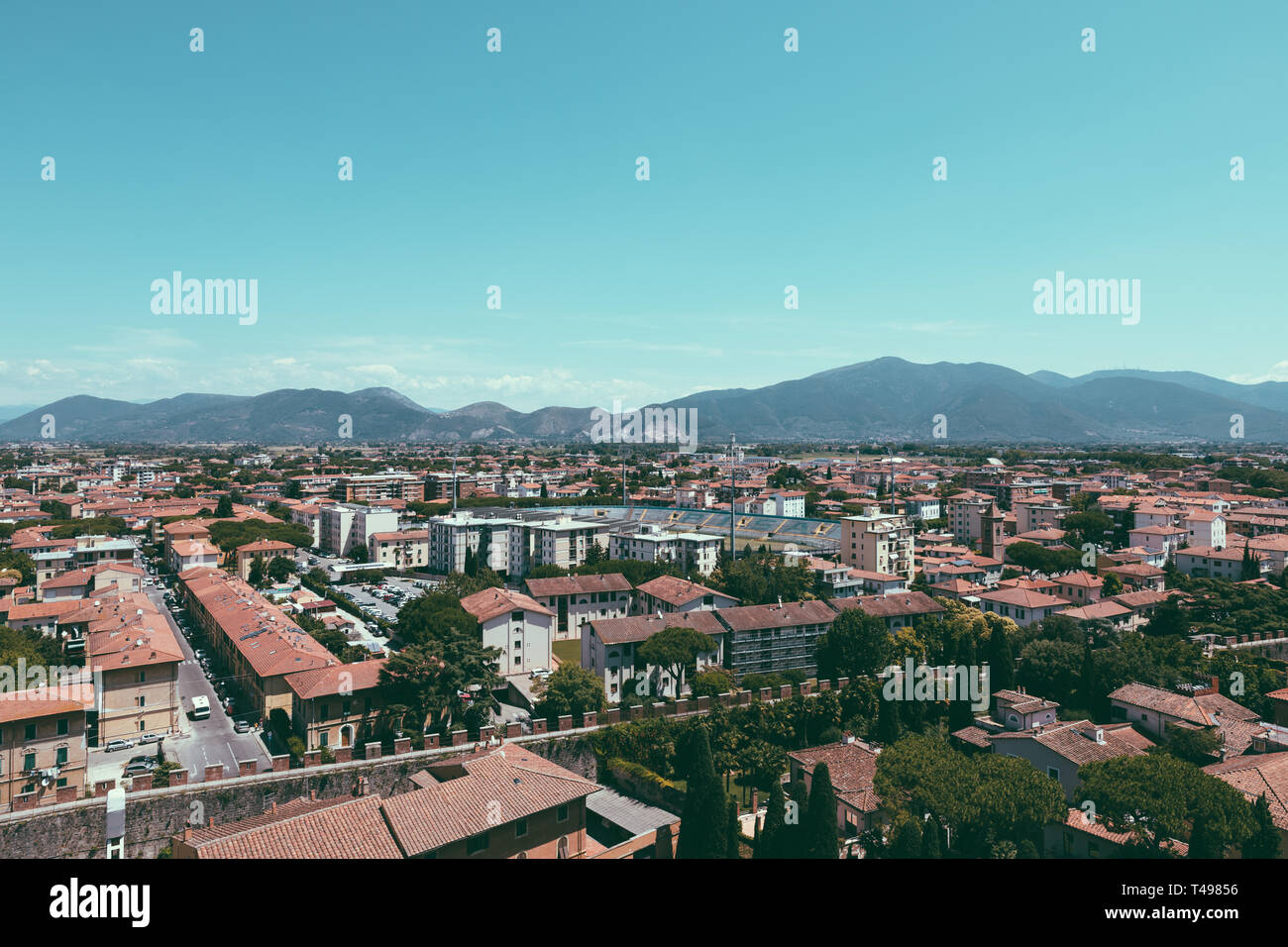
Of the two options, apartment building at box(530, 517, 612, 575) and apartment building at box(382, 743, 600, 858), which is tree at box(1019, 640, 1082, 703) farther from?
apartment building at box(530, 517, 612, 575)

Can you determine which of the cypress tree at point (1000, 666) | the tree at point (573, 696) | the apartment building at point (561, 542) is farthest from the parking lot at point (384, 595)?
the cypress tree at point (1000, 666)

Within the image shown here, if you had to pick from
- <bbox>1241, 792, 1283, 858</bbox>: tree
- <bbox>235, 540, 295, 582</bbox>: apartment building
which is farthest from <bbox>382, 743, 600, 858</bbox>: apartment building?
<bbox>235, 540, 295, 582</bbox>: apartment building

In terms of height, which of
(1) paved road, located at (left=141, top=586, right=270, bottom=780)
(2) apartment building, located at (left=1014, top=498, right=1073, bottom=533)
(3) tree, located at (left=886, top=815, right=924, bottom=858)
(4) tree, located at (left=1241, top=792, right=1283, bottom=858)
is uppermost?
(2) apartment building, located at (left=1014, top=498, right=1073, bottom=533)

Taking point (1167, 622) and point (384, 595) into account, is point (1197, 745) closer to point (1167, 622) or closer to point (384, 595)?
point (1167, 622)

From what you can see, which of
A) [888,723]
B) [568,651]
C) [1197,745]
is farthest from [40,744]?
[1197,745]

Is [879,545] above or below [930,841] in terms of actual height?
above
